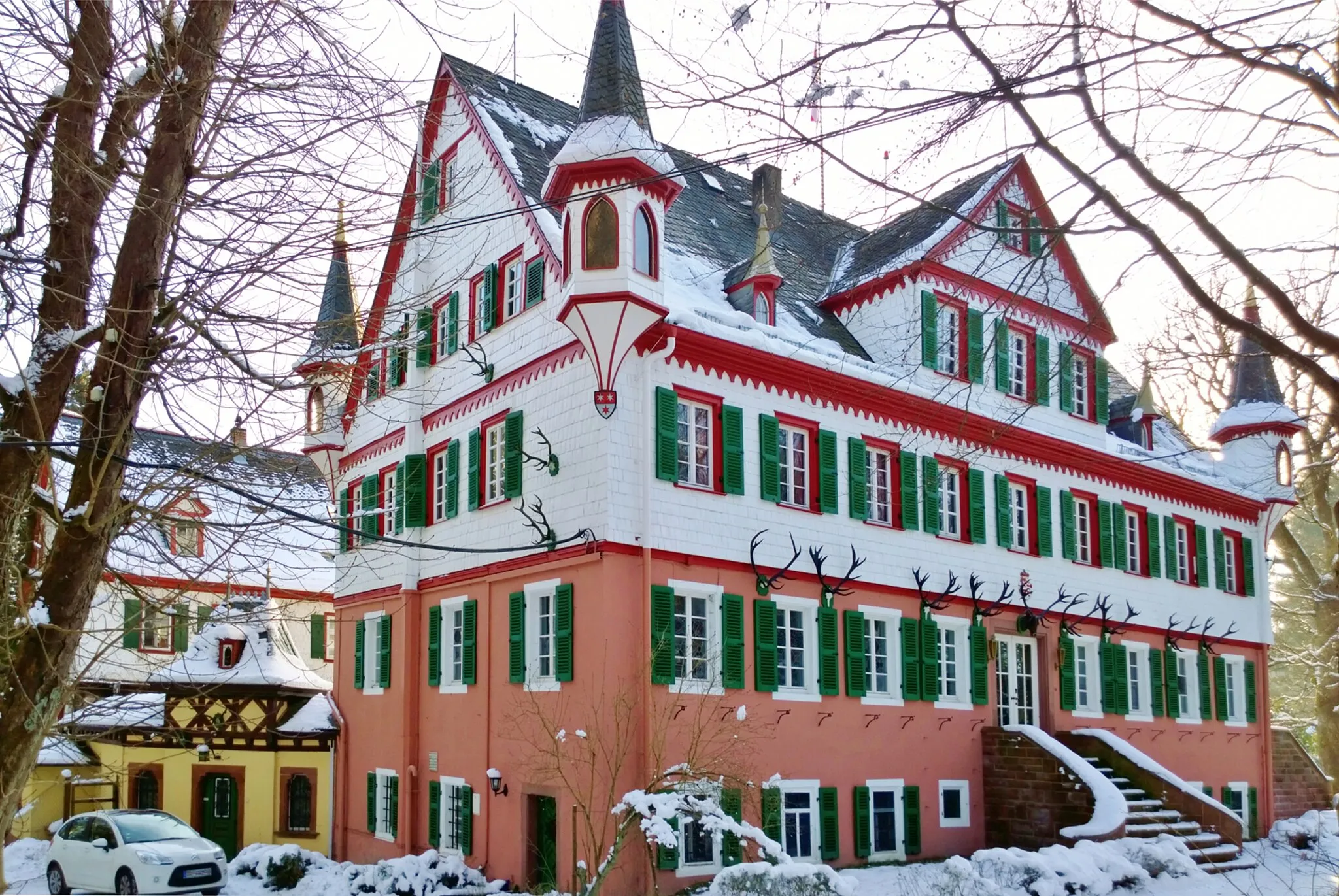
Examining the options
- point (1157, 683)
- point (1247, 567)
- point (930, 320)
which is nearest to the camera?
point (930, 320)

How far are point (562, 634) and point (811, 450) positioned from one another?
5.15m

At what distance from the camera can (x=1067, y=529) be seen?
84.3 ft

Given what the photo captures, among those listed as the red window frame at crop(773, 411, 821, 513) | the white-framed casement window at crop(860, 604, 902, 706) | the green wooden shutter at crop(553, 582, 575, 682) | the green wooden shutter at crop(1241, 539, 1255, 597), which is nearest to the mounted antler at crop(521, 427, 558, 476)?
the green wooden shutter at crop(553, 582, 575, 682)

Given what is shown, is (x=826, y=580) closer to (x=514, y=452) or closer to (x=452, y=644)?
(x=514, y=452)

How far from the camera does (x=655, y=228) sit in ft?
61.6

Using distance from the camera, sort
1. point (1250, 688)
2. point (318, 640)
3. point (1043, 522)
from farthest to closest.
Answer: point (318, 640)
point (1250, 688)
point (1043, 522)

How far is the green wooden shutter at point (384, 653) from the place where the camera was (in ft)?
78.8

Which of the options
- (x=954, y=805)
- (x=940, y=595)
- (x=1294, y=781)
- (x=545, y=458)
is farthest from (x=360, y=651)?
(x=1294, y=781)

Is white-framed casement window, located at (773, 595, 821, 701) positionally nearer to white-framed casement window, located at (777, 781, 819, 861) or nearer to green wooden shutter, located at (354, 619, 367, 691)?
white-framed casement window, located at (777, 781, 819, 861)

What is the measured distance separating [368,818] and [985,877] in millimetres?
11818

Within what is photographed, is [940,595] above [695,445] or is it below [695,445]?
below

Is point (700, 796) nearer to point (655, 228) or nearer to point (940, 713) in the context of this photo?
point (940, 713)

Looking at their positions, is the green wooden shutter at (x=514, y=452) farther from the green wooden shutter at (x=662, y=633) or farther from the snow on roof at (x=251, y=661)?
the snow on roof at (x=251, y=661)

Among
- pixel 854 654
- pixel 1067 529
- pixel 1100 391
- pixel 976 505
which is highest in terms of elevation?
pixel 1100 391
